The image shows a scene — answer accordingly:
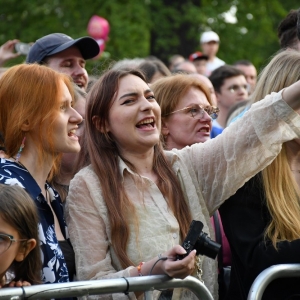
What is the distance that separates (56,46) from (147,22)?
12.7 metres

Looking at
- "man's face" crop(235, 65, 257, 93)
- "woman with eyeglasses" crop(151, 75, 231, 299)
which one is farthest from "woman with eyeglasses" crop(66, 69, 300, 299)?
"man's face" crop(235, 65, 257, 93)

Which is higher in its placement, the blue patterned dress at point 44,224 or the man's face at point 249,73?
the man's face at point 249,73

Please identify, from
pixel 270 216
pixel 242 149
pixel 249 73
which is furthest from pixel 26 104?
pixel 249 73

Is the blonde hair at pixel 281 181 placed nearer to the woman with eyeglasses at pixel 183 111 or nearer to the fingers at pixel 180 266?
the fingers at pixel 180 266

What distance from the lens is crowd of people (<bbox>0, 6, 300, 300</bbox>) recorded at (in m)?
3.92

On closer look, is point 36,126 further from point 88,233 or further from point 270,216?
point 270,216

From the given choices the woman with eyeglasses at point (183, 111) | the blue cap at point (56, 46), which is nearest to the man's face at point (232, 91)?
the blue cap at point (56, 46)

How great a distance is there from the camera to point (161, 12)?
18.6 meters

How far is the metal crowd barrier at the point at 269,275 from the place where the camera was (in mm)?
3691

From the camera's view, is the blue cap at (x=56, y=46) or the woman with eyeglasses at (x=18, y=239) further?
the blue cap at (x=56, y=46)

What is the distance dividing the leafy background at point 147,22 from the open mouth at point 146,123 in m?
13.7

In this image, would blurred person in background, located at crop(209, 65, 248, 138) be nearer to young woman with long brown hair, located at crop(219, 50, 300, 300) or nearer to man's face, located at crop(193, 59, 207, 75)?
man's face, located at crop(193, 59, 207, 75)

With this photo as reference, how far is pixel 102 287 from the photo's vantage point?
336 centimetres

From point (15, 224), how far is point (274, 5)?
683 inches
